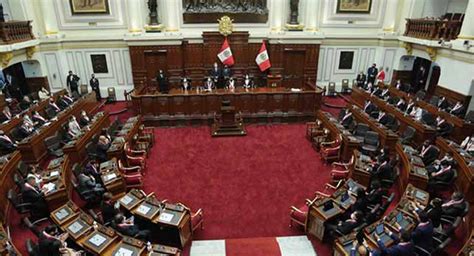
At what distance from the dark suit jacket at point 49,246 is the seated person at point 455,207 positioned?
765 centimetres

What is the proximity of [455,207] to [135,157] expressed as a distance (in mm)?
8460

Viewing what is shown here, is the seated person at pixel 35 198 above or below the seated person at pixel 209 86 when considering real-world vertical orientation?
below

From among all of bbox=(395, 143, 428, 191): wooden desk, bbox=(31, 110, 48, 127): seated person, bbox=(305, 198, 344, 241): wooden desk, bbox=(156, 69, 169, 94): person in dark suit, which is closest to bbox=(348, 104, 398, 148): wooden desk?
bbox=(395, 143, 428, 191): wooden desk

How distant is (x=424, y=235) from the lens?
18.0 feet

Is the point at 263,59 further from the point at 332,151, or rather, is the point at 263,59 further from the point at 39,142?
the point at 39,142

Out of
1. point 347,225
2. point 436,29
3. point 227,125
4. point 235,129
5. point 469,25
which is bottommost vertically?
point 235,129

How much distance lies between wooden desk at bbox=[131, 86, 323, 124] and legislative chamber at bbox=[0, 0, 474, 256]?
63 millimetres

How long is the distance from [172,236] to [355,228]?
12.3 feet

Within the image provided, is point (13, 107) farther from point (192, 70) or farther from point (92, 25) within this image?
point (192, 70)

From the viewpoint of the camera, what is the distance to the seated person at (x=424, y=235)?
17.9 ft

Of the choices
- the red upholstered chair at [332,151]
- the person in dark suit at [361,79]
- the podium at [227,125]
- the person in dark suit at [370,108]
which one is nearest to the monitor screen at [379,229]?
the red upholstered chair at [332,151]

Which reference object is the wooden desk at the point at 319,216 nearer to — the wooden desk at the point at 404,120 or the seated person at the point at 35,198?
the wooden desk at the point at 404,120

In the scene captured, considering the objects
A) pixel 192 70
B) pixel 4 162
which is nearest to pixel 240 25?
pixel 192 70

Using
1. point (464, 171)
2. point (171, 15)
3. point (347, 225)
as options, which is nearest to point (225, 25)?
point (171, 15)
